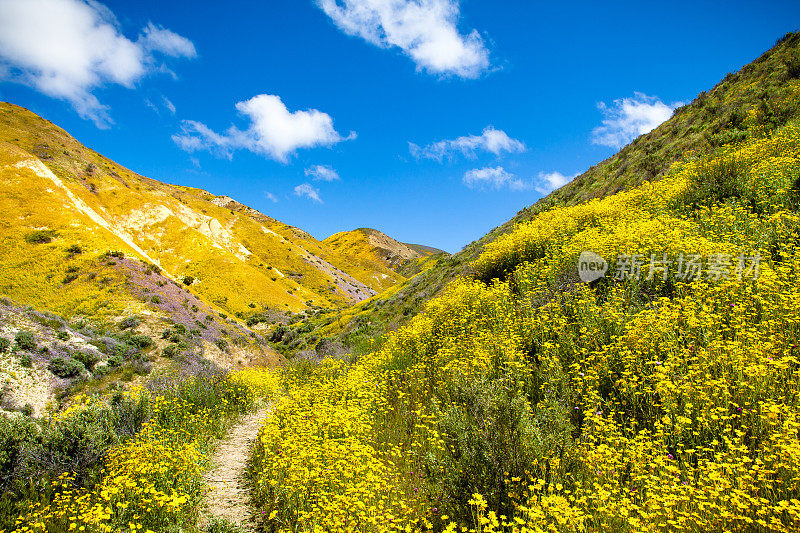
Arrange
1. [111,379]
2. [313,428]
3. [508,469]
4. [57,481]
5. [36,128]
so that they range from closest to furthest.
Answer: [508,469]
[57,481]
[313,428]
[111,379]
[36,128]

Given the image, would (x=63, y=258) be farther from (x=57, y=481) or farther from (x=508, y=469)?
(x=508, y=469)

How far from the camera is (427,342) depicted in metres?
10.1

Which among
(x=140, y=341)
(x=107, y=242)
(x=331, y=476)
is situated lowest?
(x=140, y=341)

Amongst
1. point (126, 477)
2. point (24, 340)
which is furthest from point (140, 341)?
point (126, 477)

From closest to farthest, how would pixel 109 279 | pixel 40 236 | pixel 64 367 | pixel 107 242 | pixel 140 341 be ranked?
pixel 64 367 < pixel 140 341 < pixel 109 279 < pixel 40 236 < pixel 107 242

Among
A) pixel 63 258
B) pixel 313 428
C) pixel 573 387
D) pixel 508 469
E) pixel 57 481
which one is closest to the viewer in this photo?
pixel 508 469

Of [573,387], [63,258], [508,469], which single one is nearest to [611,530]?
[508,469]

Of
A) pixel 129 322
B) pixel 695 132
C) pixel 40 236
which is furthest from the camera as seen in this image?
pixel 40 236

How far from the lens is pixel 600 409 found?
466cm

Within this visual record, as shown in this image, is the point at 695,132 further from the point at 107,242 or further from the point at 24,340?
the point at 107,242

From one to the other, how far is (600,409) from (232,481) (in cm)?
637

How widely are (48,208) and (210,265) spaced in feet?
67.4

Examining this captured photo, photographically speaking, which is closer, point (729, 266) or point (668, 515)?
point (668, 515)

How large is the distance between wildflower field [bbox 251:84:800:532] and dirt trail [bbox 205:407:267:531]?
322 millimetres
